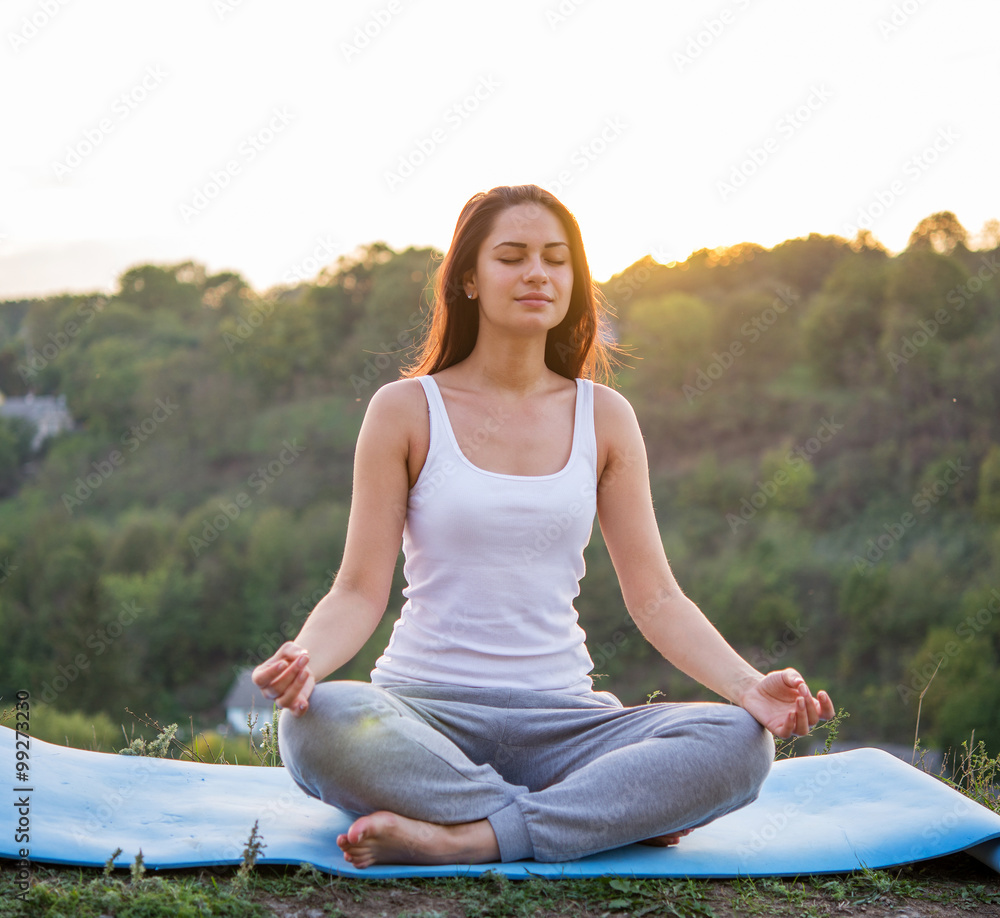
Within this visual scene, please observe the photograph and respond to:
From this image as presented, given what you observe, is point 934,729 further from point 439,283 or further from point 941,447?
point 439,283

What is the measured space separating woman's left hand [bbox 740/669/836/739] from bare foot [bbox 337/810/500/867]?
60 centimetres

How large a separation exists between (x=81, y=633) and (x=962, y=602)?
76.9 feet

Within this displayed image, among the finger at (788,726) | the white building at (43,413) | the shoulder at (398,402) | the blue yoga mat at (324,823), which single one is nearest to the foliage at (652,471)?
the white building at (43,413)

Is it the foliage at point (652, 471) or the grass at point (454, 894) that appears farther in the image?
the foliage at point (652, 471)

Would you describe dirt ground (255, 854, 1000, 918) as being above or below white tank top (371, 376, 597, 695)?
below

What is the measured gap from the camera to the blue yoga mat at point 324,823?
6.35ft

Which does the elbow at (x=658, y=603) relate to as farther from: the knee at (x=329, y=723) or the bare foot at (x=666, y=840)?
the knee at (x=329, y=723)

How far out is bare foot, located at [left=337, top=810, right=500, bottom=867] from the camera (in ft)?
6.06

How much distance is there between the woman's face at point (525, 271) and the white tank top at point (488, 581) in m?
0.37

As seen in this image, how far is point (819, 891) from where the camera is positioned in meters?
2.00

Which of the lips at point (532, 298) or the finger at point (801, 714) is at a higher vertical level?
the lips at point (532, 298)

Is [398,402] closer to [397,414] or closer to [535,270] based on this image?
[397,414]

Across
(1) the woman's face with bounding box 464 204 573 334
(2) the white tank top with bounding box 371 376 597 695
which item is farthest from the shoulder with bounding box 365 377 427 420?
(1) the woman's face with bounding box 464 204 573 334

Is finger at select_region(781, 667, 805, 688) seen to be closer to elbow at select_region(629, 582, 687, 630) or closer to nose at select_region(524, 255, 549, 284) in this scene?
elbow at select_region(629, 582, 687, 630)
